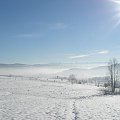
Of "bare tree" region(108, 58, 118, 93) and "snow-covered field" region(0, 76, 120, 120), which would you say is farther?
"bare tree" region(108, 58, 118, 93)

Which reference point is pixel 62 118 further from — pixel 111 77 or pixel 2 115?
pixel 111 77

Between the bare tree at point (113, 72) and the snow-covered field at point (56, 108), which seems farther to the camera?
the bare tree at point (113, 72)

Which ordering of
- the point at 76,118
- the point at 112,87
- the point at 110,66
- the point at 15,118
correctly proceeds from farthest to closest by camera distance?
1. the point at 110,66
2. the point at 112,87
3. the point at 76,118
4. the point at 15,118

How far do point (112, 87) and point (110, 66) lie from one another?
8332 mm

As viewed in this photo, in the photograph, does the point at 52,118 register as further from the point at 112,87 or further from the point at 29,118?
the point at 112,87

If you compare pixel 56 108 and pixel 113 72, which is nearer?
pixel 56 108

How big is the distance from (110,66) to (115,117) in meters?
63.6

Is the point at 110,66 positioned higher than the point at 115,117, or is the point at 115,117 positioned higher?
the point at 110,66

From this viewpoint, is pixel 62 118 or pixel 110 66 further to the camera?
pixel 110 66

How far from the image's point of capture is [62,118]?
813 inches

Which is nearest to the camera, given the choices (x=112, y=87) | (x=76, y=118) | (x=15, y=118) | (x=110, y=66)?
(x=15, y=118)

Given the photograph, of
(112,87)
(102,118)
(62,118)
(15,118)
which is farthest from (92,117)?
(112,87)

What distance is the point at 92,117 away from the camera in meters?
22.1

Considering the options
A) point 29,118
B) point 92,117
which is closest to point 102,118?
point 92,117
